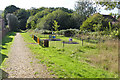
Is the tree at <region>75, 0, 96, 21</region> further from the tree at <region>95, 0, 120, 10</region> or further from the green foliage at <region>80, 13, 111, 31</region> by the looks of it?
the tree at <region>95, 0, 120, 10</region>

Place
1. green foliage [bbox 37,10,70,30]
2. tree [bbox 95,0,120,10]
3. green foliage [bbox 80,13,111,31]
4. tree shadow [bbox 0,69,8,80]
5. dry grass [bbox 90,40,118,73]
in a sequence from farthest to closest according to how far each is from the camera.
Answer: green foliage [bbox 37,10,70,30], dry grass [bbox 90,40,118,73], tree shadow [bbox 0,69,8,80], green foliage [bbox 80,13,111,31], tree [bbox 95,0,120,10]

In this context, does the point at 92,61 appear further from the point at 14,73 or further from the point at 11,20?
the point at 11,20

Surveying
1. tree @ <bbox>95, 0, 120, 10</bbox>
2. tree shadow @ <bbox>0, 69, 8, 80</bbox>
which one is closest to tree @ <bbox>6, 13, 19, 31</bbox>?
tree shadow @ <bbox>0, 69, 8, 80</bbox>

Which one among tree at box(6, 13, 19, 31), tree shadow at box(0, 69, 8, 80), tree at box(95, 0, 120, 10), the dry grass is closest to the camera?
tree at box(95, 0, 120, 10)

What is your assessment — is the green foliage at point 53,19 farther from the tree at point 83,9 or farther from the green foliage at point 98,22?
the green foliage at point 98,22

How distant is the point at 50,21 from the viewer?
42.1 meters

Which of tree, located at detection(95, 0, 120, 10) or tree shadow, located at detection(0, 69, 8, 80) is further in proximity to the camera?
tree shadow, located at detection(0, 69, 8, 80)

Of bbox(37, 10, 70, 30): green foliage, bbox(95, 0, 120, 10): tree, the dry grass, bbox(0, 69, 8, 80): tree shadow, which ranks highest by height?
bbox(37, 10, 70, 30): green foliage

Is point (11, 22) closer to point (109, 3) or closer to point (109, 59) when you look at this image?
point (109, 59)

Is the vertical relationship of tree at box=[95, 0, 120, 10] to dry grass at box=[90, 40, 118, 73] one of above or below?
above

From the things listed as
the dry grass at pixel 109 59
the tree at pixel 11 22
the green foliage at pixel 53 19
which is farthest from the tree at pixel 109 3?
the tree at pixel 11 22

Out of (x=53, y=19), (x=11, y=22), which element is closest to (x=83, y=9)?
(x=53, y=19)

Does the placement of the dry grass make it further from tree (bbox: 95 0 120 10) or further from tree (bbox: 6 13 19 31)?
tree (bbox: 6 13 19 31)

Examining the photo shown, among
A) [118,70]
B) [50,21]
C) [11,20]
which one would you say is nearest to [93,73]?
[118,70]
